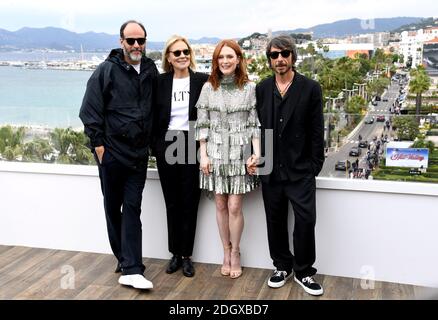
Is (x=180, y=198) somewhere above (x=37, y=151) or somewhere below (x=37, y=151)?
below

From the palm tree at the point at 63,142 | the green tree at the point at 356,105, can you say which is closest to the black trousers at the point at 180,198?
the palm tree at the point at 63,142

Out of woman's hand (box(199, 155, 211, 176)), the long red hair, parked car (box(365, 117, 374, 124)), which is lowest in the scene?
woman's hand (box(199, 155, 211, 176))

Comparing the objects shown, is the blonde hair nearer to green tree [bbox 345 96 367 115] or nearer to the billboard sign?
green tree [bbox 345 96 367 115]

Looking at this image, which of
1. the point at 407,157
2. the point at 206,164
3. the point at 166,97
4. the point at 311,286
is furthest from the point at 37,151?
the point at 407,157

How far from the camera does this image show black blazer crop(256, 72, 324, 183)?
2.67 meters

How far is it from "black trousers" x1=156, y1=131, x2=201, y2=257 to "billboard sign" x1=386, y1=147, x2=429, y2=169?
1.17 metres

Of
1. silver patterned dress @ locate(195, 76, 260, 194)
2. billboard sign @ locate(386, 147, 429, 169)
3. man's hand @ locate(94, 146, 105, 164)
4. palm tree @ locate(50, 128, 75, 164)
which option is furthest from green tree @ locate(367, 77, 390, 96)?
palm tree @ locate(50, 128, 75, 164)

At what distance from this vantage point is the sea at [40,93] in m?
3.54

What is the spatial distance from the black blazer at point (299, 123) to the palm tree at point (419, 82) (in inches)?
30.0

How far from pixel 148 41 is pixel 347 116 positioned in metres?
1.31

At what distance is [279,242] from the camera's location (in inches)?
116

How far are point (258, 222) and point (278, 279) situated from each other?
1.29 feet

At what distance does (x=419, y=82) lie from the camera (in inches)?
121

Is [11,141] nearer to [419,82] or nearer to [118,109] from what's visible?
[118,109]
